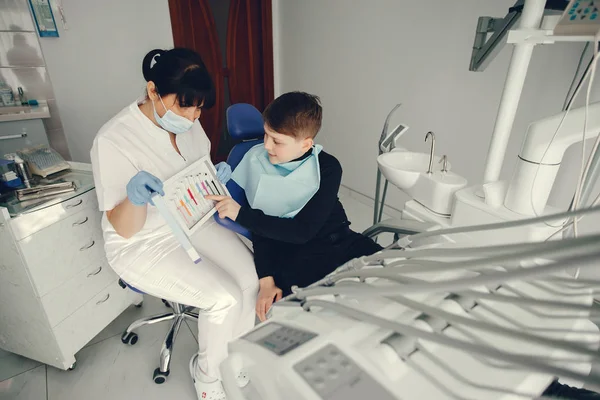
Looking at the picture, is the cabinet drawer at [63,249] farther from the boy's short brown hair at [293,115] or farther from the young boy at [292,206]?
the boy's short brown hair at [293,115]

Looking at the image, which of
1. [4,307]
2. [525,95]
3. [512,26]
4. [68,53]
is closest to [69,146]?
[68,53]

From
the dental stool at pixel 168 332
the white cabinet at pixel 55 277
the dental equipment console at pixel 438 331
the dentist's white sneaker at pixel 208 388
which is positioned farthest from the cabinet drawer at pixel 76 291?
the dental equipment console at pixel 438 331

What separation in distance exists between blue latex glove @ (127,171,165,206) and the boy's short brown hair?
0.42 m

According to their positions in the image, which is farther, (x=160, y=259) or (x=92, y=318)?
(x=92, y=318)

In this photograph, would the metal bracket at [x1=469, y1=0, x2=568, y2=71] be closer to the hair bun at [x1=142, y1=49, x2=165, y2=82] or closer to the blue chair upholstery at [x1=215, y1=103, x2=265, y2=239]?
the blue chair upholstery at [x1=215, y1=103, x2=265, y2=239]

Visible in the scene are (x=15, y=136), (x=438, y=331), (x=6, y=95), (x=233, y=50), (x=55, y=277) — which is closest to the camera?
(x=438, y=331)

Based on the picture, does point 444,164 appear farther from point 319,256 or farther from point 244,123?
point 244,123

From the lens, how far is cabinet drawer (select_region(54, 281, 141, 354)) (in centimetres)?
144

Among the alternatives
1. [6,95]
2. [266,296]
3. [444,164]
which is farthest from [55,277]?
[444,164]

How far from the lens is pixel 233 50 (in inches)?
131

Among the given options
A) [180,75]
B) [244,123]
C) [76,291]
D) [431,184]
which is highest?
[180,75]

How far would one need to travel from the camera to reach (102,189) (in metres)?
1.14

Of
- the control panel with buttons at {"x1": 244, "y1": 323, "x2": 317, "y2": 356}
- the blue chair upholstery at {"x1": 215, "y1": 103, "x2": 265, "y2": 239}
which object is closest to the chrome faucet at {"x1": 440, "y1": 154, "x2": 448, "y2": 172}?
the blue chair upholstery at {"x1": 215, "y1": 103, "x2": 265, "y2": 239}

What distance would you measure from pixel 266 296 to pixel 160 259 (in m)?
0.44
